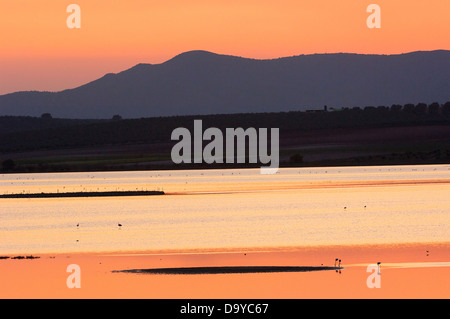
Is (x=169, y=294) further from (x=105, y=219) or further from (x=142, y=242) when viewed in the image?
(x=105, y=219)

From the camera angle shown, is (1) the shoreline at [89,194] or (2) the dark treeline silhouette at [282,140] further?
Result: (2) the dark treeline silhouette at [282,140]

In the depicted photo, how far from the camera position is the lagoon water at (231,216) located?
34.2 m

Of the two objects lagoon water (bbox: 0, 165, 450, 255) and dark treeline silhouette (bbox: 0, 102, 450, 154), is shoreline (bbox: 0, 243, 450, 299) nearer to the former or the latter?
lagoon water (bbox: 0, 165, 450, 255)

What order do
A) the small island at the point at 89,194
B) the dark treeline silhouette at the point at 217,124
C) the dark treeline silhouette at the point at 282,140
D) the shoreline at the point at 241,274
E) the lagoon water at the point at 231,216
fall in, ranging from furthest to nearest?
the dark treeline silhouette at the point at 217,124
the dark treeline silhouette at the point at 282,140
the small island at the point at 89,194
the lagoon water at the point at 231,216
the shoreline at the point at 241,274

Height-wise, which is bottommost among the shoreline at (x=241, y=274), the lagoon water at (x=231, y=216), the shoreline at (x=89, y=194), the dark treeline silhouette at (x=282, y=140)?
the shoreline at (x=241, y=274)

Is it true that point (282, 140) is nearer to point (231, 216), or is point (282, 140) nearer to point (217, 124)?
point (217, 124)

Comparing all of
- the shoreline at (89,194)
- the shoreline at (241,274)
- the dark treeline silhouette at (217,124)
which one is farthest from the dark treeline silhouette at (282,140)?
the shoreline at (241,274)

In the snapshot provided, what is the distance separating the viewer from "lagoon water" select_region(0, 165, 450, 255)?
1347 inches

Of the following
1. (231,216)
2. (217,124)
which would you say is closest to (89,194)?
(231,216)

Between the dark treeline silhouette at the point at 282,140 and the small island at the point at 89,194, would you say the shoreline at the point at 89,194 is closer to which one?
the small island at the point at 89,194

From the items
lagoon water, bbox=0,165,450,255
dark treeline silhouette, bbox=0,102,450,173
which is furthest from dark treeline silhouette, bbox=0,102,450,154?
lagoon water, bbox=0,165,450,255

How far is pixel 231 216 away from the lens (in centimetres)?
4453

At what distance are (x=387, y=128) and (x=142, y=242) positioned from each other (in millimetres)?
86376

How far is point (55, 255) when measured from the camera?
31047 millimetres
